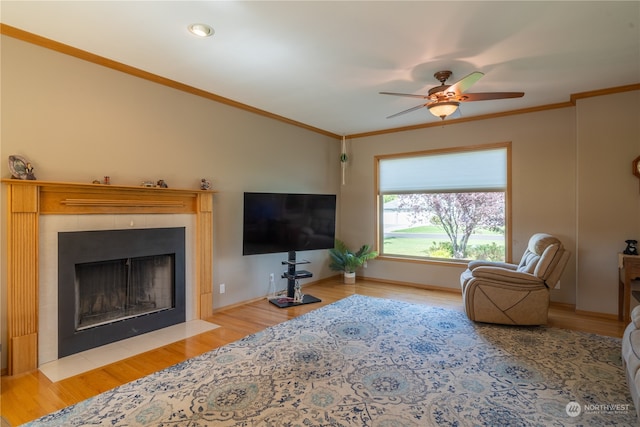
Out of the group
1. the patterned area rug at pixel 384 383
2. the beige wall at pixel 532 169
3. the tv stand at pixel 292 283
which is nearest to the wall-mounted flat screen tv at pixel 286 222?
the tv stand at pixel 292 283

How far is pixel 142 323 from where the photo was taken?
3.33 metres

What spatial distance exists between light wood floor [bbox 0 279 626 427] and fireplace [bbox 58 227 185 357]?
1.50 feet

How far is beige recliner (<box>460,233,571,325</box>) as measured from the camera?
3.47 meters

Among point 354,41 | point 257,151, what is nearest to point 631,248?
point 354,41

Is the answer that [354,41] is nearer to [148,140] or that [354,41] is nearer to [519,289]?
[148,140]

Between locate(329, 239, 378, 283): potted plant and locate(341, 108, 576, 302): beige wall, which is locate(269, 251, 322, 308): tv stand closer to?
locate(329, 239, 378, 283): potted plant

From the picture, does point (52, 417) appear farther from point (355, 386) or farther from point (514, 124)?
point (514, 124)

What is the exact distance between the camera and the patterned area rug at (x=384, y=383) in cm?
203

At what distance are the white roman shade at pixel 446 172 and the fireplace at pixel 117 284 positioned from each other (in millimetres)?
3640

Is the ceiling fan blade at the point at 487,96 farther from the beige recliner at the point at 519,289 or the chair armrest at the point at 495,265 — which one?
the chair armrest at the point at 495,265

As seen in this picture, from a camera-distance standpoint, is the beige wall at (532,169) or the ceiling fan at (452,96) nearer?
the ceiling fan at (452,96)

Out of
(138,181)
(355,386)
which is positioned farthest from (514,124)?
(138,181)

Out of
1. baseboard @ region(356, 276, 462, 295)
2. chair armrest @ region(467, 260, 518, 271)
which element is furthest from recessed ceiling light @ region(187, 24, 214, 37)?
baseboard @ region(356, 276, 462, 295)

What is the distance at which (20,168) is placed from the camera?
2.56 m
